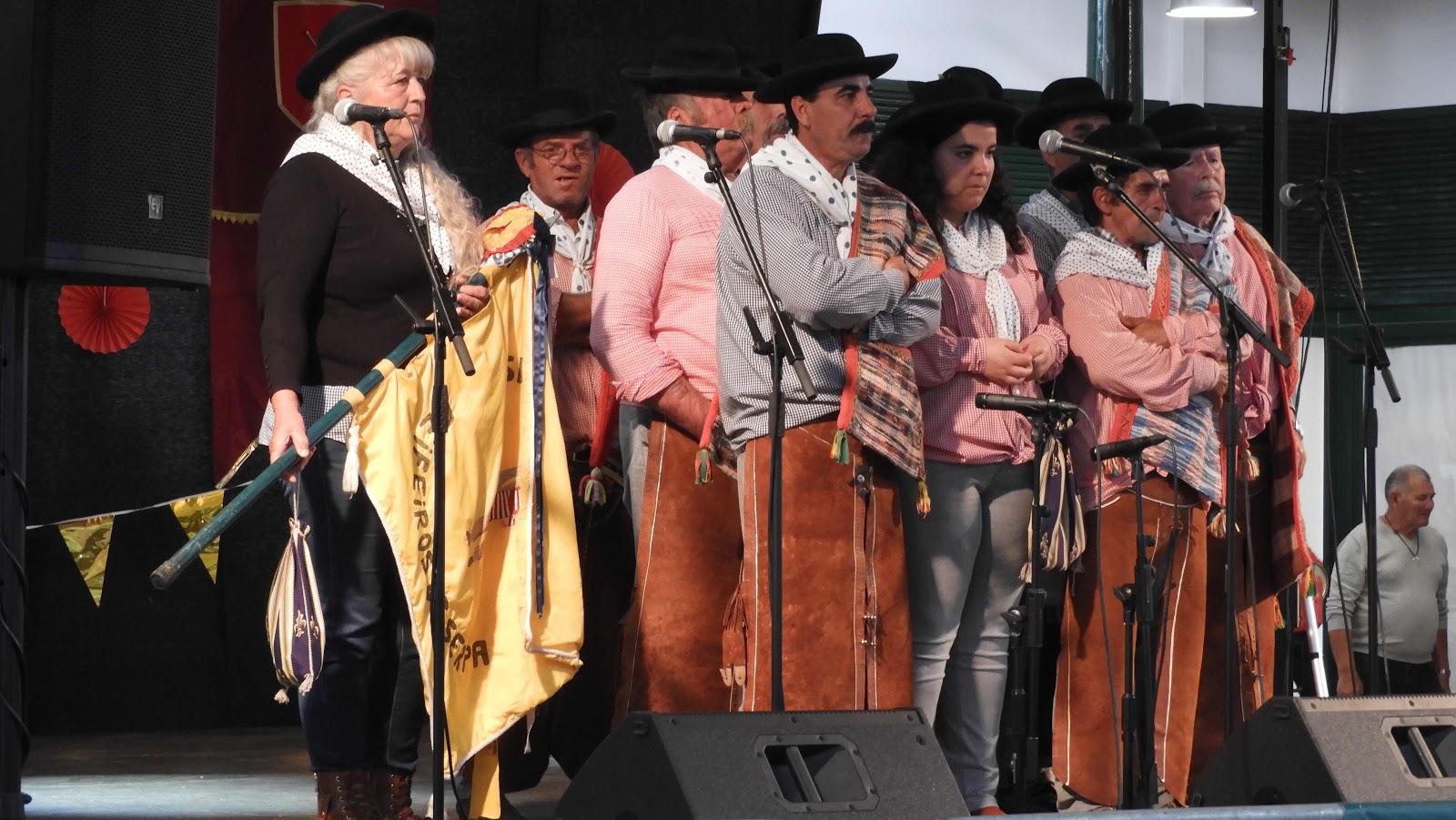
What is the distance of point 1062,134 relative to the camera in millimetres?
4895

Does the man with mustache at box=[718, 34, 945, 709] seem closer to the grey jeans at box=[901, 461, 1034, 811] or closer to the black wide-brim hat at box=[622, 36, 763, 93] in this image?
the grey jeans at box=[901, 461, 1034, 811]

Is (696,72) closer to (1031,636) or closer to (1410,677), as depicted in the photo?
(1031,636)

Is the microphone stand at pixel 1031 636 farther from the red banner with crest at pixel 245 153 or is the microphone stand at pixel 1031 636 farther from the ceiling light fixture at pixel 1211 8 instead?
the ceiling light fixture at pixel 1211 8

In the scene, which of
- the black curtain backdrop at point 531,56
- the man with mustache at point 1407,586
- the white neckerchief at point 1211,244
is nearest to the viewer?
the white neckerchief at point 1211,244

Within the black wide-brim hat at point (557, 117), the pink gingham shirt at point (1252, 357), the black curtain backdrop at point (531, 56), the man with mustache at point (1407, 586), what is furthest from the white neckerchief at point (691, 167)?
the man with mustache at point (1407, 586)

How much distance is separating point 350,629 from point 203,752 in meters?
2.23

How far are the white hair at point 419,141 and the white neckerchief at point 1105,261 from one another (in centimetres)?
154

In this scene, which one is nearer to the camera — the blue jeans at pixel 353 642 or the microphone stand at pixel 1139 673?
the blue jeans at pixel 353 642

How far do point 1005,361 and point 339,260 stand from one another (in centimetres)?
149

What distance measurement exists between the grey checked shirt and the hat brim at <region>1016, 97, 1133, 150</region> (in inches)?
46.6

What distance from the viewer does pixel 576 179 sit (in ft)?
15.4

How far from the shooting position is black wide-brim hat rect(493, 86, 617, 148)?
15.4 ft

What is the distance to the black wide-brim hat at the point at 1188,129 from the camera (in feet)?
16.4

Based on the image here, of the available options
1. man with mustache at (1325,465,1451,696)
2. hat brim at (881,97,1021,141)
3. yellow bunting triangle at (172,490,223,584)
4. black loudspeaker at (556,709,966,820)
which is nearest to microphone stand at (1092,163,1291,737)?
hat brim at (881,97,1021,141)
